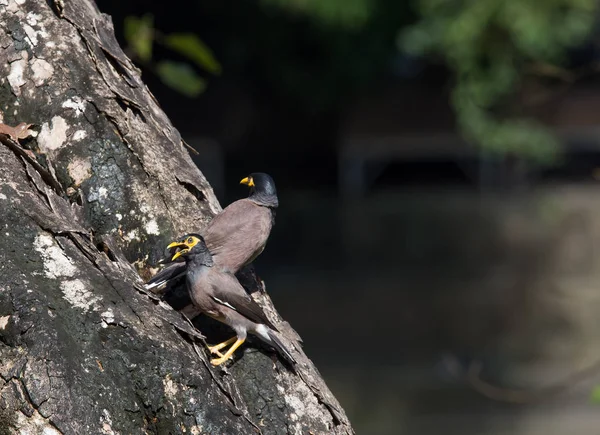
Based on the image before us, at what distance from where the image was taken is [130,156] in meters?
2.25

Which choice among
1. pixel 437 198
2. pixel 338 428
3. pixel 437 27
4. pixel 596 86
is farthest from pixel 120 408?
pixel 596 86

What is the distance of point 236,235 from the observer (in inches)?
94.3

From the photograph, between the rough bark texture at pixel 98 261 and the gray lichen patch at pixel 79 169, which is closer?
the rough bark texture at pixel 98 261

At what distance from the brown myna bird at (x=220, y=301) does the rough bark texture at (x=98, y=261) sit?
0.14 ft

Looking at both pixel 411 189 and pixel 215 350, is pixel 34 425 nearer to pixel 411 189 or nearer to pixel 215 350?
pixel 215 350

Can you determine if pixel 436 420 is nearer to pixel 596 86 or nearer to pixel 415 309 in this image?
pixel 415 309

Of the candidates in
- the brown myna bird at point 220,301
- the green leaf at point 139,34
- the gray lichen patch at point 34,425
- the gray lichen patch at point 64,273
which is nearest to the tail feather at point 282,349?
the brown myna bird at point 220,301

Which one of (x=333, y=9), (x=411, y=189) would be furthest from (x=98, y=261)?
(x=411, y=189)

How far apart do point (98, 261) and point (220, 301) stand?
0.34m

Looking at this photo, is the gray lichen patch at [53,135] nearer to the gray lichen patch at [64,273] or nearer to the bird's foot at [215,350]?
the gray lichen patch at [64,273]

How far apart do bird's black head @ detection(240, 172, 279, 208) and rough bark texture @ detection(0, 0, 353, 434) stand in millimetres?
224

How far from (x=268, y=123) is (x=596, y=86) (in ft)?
16.2

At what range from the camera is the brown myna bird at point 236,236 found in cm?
227

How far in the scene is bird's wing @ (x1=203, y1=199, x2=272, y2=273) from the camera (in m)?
2.35
